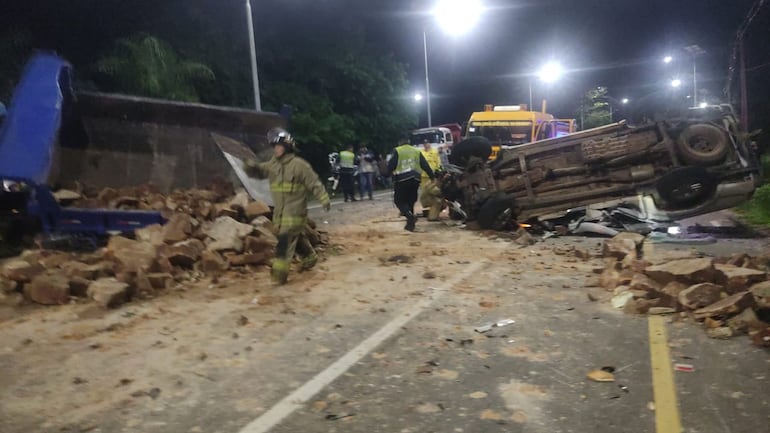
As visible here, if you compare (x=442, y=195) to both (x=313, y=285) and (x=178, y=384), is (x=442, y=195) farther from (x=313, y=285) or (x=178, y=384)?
(x=178, y=384)

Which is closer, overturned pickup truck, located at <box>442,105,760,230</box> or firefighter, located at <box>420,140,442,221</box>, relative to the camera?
overturned pickup truck, located at <box>442,105,760,230</box>

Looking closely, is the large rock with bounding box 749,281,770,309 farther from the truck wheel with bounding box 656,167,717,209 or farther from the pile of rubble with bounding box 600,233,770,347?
the truck wheel with bounding box 656,167,717,209

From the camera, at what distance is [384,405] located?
3615 millimetres

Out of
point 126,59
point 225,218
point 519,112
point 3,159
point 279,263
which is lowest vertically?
point 279,263

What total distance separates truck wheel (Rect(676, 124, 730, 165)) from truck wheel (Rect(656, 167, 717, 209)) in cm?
22

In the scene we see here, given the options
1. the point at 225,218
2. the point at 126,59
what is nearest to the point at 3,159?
the point at 225,218

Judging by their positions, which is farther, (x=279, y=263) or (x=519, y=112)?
(x=519, y=112)

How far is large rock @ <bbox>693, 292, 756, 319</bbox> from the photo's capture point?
4.65 metres

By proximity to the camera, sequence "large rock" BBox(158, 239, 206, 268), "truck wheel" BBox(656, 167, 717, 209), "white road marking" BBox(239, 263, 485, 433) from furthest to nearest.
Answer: "truck wheel" BBox(656, 167, 717, 209) → "large rock" BBox(158, 239, 206, 268) → "white road marking" BBox(239, 263, 485, 433)

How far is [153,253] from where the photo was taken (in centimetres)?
657

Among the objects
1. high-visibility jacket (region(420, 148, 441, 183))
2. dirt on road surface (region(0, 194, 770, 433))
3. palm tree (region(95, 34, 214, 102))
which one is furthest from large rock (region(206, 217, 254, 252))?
palm tree (region(95, 34, 214, 102))

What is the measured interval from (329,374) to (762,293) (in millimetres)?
3310

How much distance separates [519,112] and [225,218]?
49.5ft

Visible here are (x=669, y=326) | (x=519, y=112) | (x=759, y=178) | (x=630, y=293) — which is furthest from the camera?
(x=519, y=112)
